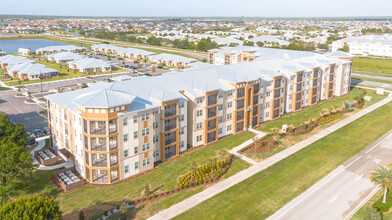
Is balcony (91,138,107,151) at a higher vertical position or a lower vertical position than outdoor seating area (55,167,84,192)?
higher

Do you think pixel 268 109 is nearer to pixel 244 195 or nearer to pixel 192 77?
pixel 192 77

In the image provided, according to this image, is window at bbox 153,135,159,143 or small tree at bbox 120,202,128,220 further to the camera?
window at bbox 153,135,159,143

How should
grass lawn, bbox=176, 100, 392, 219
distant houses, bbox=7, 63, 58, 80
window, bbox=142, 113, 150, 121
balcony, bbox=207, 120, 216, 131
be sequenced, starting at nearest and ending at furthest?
grass lawn, bbox=176, 100, 392, 219, window, bbox=142, 113, 150, 121, balcony, bbox=207, 120, 216, 131, distant houses, bbox=7, 63, 58, 80

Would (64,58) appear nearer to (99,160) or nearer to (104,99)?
(104,99)

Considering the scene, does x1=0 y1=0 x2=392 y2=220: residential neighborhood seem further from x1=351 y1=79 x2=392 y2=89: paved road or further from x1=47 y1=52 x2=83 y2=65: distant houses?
x1=47 y1=52 x2=83 y2=65: distant houses

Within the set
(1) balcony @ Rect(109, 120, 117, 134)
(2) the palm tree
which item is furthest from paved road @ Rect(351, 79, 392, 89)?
(1) balcony @ Rect(109, 120, 117, 134)

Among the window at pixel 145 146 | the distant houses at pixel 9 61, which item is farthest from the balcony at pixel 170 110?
the distant houses at pixel 9 61

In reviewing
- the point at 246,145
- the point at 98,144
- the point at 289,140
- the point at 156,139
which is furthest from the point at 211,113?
the point at 98,144
